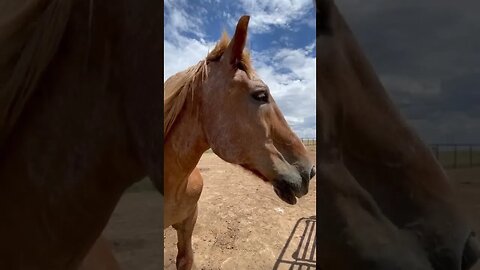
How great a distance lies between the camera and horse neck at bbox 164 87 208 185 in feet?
3.51

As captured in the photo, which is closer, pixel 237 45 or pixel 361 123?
pixel 361 123

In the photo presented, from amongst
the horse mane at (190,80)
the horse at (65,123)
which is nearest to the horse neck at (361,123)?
the horse at (65,123)

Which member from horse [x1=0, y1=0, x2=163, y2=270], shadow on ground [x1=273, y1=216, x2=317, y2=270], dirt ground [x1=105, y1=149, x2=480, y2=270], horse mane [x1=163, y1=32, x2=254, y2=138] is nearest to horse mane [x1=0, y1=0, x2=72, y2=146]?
horse [x1=0, y1=0, x2=163, y2=270]

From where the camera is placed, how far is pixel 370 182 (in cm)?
35

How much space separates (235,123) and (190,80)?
0.74 ft

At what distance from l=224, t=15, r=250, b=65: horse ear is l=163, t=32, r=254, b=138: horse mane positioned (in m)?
0.02

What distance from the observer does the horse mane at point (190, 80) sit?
1.06 metres

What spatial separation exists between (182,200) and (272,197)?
262 centimetres

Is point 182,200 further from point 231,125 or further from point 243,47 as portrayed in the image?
point 243,47

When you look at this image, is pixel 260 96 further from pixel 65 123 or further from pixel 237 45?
pixel 65 123

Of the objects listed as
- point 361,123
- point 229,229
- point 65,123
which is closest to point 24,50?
point 65,123

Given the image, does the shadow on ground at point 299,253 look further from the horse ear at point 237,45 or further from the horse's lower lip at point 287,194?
the horse ear at point 237,45

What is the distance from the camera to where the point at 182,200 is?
135 centimetres

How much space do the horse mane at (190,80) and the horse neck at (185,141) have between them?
16mm
